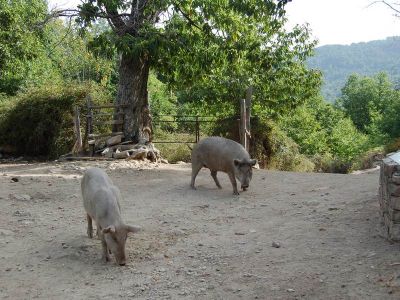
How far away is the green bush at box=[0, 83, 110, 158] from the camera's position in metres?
18.4

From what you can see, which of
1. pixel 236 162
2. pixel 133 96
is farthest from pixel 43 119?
pixel 236 162

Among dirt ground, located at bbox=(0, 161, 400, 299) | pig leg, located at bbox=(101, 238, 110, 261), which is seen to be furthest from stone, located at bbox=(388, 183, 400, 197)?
pig leg, located at bbox=(101, 238, 110, 261)

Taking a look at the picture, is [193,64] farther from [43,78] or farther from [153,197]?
[43,78]

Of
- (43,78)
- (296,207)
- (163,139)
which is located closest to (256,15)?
(296,207)

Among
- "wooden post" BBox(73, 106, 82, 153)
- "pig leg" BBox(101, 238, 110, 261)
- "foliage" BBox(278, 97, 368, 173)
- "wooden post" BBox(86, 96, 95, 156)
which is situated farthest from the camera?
"foliage" BBox(278, 97, 368, 173)

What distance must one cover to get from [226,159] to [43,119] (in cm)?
1026

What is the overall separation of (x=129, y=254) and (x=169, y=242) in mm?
790

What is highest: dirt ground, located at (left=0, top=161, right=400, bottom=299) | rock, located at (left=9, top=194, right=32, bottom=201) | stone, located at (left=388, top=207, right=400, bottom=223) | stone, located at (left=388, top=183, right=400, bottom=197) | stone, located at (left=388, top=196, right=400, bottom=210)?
stone, located at (left=388, top=183, right=400, bottom=197)

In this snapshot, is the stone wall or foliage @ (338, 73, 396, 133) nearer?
the stone wall

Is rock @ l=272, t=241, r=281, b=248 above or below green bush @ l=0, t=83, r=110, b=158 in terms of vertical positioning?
below

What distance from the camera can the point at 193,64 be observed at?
15633 mm

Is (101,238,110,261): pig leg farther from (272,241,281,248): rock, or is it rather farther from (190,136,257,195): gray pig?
(190,136,257,195): gray pig

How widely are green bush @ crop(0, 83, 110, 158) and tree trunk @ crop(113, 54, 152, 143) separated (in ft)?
7.59

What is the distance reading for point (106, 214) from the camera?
6.66 metres
